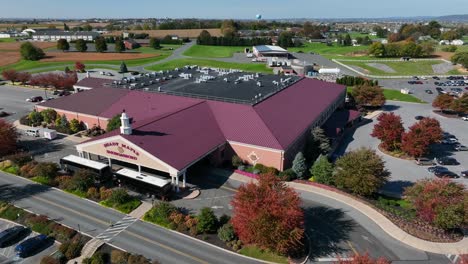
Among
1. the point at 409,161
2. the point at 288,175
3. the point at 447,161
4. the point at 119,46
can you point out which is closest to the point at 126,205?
the point at 288,175

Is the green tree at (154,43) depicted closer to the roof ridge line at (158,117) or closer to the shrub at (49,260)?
the roof ridge line at (158,117)

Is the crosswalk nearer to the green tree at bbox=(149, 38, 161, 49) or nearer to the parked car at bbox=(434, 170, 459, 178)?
the parked car at bbox=(434, 170, 459, 178)

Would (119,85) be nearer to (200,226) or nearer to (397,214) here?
(200,226)

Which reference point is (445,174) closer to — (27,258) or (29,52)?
(27,258)

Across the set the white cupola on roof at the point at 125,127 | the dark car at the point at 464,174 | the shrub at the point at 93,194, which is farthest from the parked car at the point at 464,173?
the shrub at the point at 93,194

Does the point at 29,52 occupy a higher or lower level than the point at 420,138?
higher

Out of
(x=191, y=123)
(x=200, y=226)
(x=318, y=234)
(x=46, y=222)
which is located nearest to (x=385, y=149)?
(x=318, y=234)
